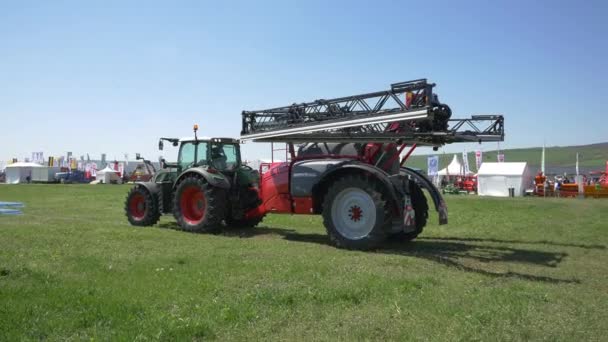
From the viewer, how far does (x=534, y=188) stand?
39.7 meters

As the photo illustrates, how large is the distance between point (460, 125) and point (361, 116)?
2.24 metres

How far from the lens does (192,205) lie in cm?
1344

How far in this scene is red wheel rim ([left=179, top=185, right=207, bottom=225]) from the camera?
13219 millimetres

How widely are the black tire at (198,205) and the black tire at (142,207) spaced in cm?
116

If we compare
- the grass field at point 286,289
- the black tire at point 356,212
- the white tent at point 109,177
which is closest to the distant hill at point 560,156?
the white tent at point 109,177

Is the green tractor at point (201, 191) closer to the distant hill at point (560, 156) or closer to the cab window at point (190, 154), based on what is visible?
the cab window at point (190, 154)

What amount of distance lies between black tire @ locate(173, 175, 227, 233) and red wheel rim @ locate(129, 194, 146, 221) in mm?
1736

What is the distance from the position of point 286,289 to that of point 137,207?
9385 mm

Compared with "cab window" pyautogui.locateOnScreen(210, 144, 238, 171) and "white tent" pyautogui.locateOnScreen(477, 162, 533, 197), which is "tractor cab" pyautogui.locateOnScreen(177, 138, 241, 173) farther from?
"white tent" pyautogui.locateOnScreen(477, 162, 533, 197)

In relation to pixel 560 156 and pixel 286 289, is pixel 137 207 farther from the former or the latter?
pixel 560 156

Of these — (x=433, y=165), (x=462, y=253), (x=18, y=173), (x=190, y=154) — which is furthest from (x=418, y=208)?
(x=18, y=173)

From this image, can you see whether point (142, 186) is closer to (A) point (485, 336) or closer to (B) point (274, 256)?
(B) point (274, 256)

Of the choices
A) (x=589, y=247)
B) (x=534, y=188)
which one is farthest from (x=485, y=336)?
(x=534, y=188)

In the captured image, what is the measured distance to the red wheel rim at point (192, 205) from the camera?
13219mm
